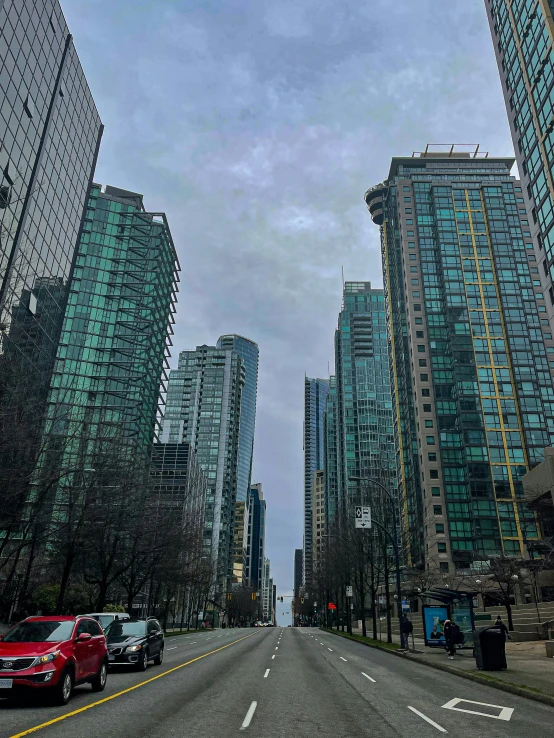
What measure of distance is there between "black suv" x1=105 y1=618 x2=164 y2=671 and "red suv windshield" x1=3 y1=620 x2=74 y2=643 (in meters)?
6.46

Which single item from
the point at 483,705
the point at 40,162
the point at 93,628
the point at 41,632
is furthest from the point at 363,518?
the point at 40,162

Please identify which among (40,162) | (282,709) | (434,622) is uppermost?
(40,162)

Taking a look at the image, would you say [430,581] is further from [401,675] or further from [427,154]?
[427,154]

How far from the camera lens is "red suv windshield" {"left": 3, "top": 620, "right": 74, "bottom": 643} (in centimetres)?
1268

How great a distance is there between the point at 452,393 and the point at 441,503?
20.5 metres

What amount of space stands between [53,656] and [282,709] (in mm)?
4925

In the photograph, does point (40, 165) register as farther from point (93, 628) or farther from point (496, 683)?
point (496, 683)

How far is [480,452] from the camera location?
9669 centimetres

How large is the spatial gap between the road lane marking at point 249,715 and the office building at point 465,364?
3200 inches

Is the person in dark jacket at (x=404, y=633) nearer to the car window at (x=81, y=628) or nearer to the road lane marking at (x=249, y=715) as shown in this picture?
the road lane marking at (x=249, y=715)

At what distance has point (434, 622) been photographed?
3084 centimetres

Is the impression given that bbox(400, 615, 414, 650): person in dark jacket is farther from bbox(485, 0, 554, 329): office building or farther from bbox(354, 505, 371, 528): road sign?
bbox(485, 0, 554, 329): office building

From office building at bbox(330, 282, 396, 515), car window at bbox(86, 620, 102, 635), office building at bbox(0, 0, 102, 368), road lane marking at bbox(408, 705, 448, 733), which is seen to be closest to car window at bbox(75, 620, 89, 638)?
car window at bbox(86, 620, 102, 635)

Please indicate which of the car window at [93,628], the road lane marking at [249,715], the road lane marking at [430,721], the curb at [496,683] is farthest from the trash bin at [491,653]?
the car window at [93,628]
